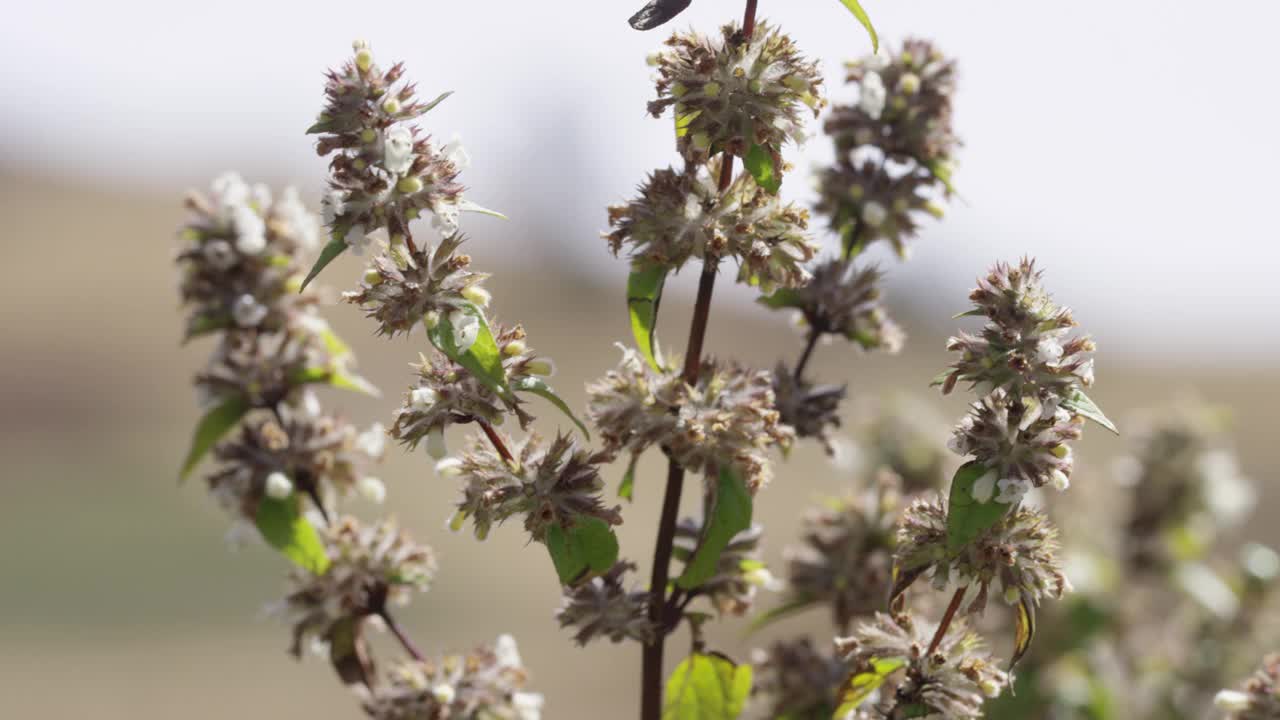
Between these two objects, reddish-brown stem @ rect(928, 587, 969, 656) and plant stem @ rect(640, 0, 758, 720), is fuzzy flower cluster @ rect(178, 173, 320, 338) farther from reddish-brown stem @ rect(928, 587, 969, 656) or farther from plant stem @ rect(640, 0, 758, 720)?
reddish-brown stem @ rect(928, 587, 969, 656)

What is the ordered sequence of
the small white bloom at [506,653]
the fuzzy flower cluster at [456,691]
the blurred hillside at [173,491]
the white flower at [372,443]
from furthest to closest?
the blurred hillside at [173,491] < the white flower at [372,443] < the small white bloom at [506,653] < the fuzzy flower cluster at [456,691]

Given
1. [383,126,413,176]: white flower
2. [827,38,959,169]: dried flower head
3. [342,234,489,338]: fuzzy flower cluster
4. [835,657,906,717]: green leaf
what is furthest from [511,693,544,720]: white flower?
[827,38,959,169]: dried flower head

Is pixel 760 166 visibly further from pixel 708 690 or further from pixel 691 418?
pixel 708 690

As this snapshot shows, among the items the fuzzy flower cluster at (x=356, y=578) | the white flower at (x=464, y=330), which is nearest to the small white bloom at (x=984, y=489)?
the white flower at (x=464, y=330)

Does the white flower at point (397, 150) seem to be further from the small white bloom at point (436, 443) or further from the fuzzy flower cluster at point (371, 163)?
the small white bloom at point (436, 443)

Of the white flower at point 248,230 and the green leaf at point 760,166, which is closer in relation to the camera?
the green leaf at point 760,166

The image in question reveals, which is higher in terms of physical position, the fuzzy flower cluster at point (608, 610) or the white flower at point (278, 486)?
the white flower at point (278, 486)

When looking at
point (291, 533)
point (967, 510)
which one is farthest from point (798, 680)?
point (291, 533)

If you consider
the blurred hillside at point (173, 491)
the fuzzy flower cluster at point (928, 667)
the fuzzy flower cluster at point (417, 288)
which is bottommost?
the fuzzy flower cluster at point (928, 667)

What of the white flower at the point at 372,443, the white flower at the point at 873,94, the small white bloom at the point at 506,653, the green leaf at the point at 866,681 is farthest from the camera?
the white flower at the point at 372,443
